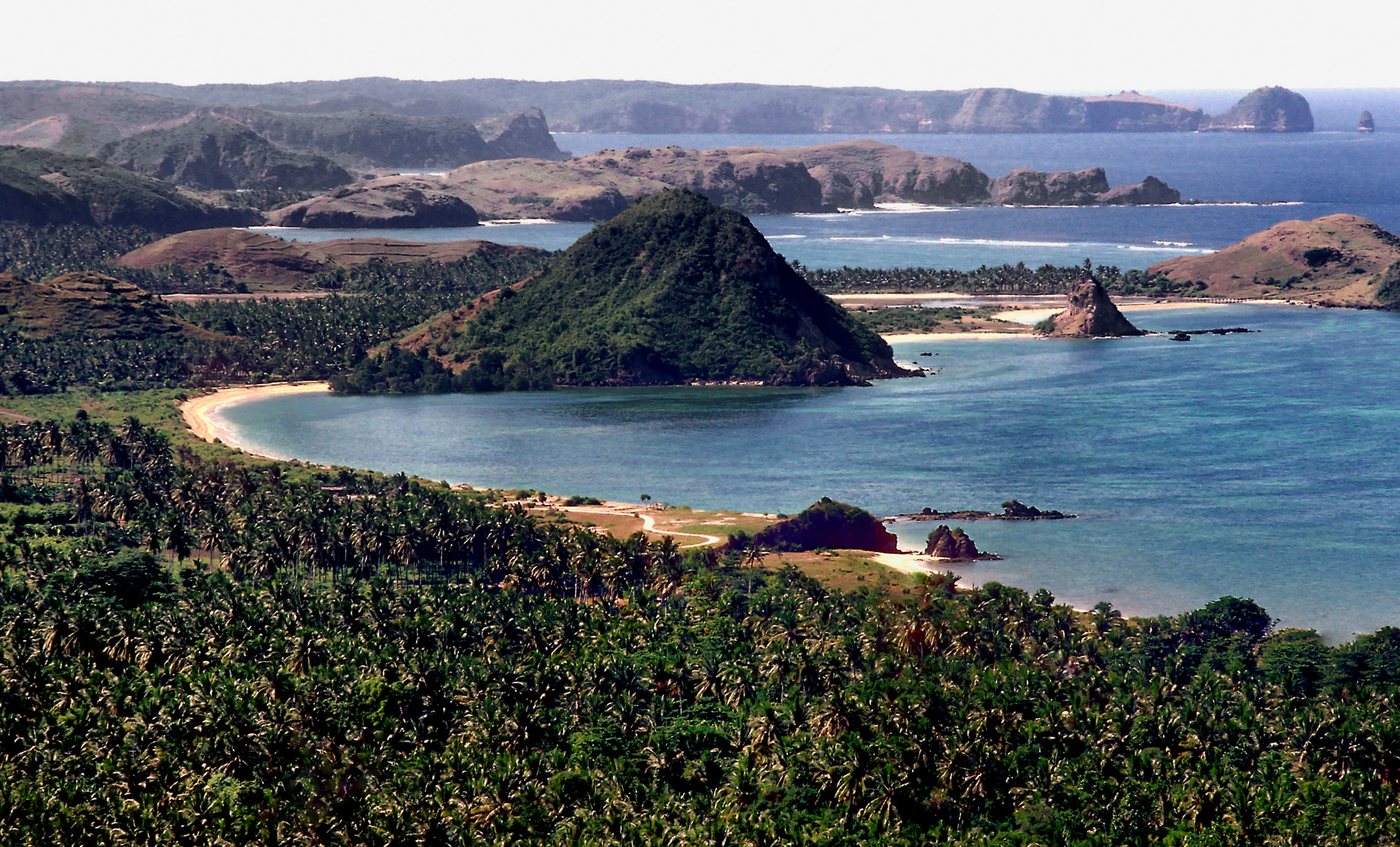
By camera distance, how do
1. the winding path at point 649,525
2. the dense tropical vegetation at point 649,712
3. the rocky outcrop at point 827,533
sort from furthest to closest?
the rocky outcrop at point 827,533 → the winding path at point 649,525 → the dense tropical vegetation at point 649,712

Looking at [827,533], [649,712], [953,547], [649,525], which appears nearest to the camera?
[649,712]

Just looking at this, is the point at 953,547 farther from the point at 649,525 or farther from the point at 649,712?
the point at 649,712

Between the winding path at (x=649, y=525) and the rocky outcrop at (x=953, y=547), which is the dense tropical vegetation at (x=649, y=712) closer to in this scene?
the rocky outcrop at (x=953, y=547)

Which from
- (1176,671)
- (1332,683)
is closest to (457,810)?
(1176,671)

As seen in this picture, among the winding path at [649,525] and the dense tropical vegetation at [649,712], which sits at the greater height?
the dense tropical vegetation at [649,712]

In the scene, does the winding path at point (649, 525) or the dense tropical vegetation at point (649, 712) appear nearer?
the dense tropical vegetation at point (649, 712)

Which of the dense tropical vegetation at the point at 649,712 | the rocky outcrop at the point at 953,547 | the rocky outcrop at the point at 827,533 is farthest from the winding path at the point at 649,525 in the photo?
the rocky outcrop at the point at 953,547

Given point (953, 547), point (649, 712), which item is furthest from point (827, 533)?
point (649, 712)
